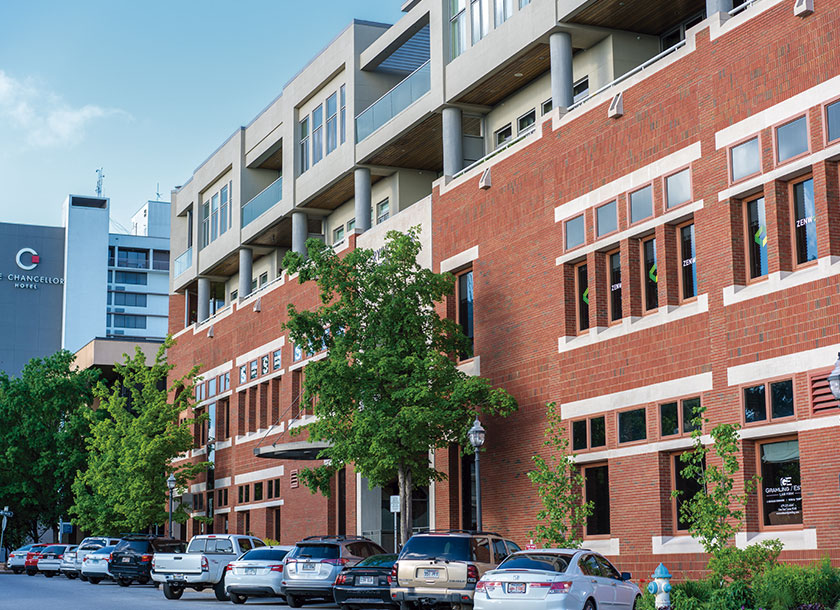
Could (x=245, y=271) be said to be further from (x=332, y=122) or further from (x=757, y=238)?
(x=757, y=238)

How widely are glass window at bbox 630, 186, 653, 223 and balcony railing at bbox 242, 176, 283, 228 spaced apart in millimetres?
25454

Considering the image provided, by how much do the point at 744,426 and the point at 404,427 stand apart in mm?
9975

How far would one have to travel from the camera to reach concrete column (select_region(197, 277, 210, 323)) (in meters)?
60.2

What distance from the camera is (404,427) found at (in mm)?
30062

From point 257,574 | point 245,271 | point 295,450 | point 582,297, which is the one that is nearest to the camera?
point 257,574

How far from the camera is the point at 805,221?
73.2 ft

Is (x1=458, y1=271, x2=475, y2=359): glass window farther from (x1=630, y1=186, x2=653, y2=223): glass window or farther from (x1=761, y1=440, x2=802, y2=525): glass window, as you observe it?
(x1=761, y1=440, x2=802, y2=525): glass window

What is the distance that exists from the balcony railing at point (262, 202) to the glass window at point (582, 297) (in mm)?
23361

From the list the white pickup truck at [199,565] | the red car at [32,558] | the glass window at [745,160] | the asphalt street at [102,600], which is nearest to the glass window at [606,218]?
the glass window at [745,160]

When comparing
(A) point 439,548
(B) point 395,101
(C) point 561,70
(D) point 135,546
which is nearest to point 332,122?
(B) point 395,101

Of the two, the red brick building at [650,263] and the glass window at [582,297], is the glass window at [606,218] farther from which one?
the glass window at [582,297]

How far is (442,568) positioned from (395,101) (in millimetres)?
21482

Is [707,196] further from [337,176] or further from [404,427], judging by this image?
Answer: [337,176]

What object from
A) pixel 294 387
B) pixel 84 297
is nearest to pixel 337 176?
pixel 294 387
